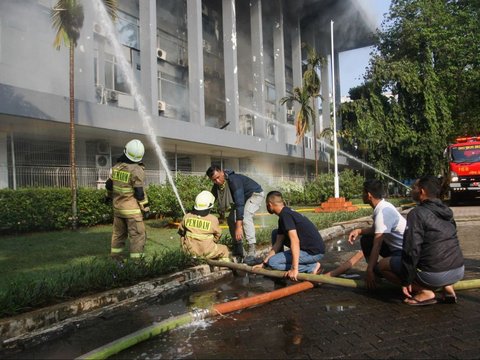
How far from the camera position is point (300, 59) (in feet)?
108

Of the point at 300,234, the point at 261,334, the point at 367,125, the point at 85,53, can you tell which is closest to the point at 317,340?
the point at 261,334

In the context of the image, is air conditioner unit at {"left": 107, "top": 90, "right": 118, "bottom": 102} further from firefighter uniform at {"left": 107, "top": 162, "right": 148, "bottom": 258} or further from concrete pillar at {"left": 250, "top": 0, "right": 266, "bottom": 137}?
firefighter uniform at {"left": 107, "top": 162, "right": 148, "bottom": 258}

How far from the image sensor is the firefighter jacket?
5852mm

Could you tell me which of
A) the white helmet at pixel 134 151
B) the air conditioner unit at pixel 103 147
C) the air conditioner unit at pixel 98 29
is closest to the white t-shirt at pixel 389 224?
the white helmet at pixel 134 151

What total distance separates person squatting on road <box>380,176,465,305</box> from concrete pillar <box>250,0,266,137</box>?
2228 centimetres

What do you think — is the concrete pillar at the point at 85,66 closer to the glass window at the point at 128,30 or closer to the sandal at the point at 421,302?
the glass window at the point at 128,30

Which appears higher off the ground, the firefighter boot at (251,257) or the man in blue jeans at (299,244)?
the man in blue jeans at (299,244)

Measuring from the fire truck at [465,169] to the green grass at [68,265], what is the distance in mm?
14338

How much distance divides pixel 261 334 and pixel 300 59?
103ft

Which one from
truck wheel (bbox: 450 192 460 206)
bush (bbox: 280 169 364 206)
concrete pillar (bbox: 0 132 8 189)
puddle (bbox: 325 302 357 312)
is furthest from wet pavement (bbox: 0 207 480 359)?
truck wheel (bbox: 450 192 460 206)

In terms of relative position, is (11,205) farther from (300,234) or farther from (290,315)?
(290,315)

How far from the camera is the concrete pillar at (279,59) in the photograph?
96.5ft

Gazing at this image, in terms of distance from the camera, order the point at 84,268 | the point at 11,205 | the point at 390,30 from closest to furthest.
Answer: the point at 84,268 → the point at 11,205 → the point at 390,30

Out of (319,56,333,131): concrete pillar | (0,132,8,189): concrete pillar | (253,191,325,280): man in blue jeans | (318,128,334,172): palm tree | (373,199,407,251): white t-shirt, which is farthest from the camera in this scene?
(319,56,333,131): concrete pillar
